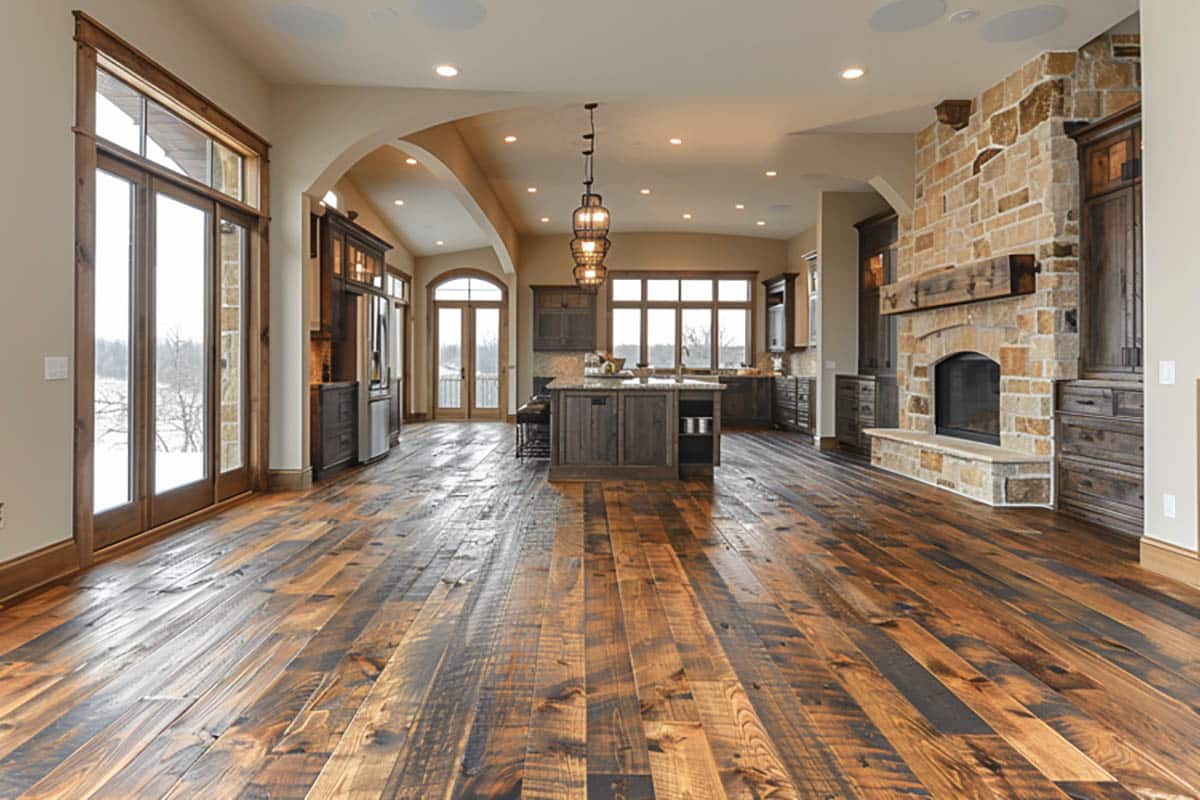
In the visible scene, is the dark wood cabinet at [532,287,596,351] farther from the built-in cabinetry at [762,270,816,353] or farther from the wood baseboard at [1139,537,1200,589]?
the wood baseboard at [1139,537,1200,589]

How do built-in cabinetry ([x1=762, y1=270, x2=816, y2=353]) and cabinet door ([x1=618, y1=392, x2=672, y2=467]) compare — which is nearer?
cabinet door ([x1=618, y1=392, x2=672, y2=467])

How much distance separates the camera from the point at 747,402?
41.9ft

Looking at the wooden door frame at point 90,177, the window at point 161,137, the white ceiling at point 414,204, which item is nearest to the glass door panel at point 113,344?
the wooden door frame at point 90,177

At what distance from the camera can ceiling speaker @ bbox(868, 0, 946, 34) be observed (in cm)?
460

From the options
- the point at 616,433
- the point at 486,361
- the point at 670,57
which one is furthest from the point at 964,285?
the point at 486,361

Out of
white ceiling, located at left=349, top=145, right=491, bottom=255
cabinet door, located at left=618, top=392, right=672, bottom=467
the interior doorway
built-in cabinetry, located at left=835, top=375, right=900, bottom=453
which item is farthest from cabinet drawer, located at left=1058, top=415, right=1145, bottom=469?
the interior doorway

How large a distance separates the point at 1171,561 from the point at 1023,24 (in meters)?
3.55

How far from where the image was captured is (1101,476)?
16.1 feet

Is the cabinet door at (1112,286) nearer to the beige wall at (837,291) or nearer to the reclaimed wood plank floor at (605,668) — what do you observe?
the reclaimed wood plank floor at (605,668)

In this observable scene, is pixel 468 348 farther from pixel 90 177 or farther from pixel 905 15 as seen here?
pixel 905 15

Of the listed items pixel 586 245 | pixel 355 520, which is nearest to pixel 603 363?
pixel 586 245

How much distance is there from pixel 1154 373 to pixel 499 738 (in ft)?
12.1

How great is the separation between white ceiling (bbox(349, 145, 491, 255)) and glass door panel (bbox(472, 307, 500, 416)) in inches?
53.4

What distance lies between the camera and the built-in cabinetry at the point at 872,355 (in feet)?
28.0
